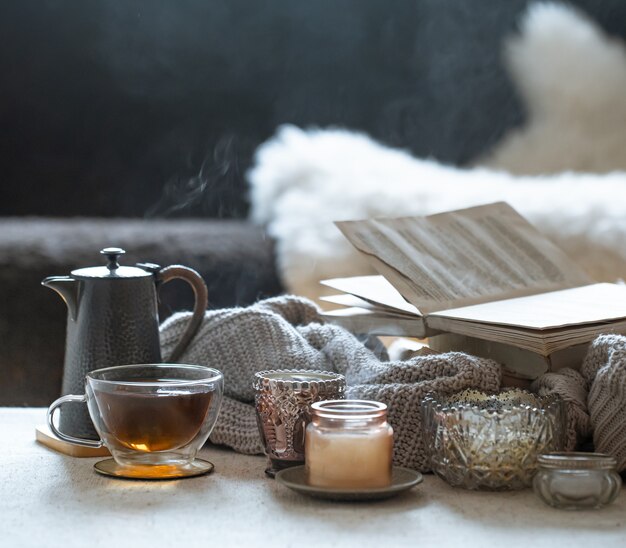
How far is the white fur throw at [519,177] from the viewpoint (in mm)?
1397

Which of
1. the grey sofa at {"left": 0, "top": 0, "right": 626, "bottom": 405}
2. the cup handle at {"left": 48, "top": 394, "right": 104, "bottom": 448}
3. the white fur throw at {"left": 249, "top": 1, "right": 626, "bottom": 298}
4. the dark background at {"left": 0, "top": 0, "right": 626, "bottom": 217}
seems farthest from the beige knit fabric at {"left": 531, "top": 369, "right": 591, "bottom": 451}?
the dark background at {"left": 0, "top": 0, "right": 626, "bottom": 217}

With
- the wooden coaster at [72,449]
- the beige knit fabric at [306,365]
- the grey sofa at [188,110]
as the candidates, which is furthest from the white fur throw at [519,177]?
the wooden coaster at [72,449]

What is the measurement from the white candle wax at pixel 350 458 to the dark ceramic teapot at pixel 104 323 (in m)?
0.24

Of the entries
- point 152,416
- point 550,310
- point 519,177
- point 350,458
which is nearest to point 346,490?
point 350,458

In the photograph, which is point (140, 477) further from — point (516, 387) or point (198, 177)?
point (198, 177)

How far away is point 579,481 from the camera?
25.3 inches

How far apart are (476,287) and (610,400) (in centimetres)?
21

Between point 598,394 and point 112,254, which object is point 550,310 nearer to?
point 598,394

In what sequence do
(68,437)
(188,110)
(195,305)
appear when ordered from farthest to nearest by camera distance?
1. (188,110)
2. (195,305)
3. (68,437)

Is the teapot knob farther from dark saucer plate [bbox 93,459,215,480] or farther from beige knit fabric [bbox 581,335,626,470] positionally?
beige knit fabric [bbox 581,335,626,470]

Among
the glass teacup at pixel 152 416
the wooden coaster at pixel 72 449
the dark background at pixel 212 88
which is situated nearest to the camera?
the glass teacup at pixel 152 416

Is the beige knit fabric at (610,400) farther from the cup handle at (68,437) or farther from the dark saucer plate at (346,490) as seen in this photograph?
the cup handle at (68,437)

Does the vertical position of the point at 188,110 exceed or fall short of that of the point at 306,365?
it exceeds it

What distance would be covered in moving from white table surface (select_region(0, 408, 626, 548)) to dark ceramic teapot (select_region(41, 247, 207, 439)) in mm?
98
